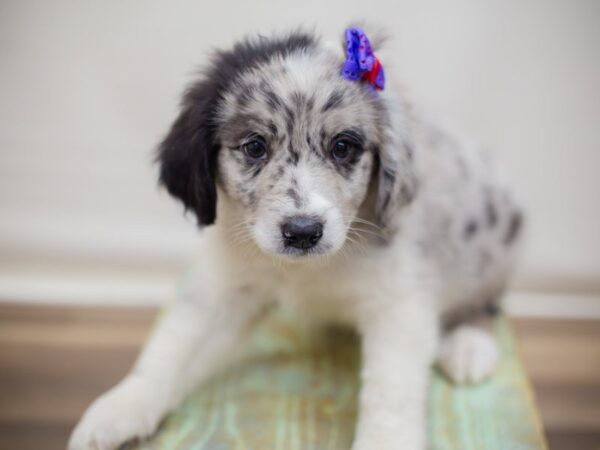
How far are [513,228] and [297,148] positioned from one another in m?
1.27

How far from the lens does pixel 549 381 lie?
10.8 feet

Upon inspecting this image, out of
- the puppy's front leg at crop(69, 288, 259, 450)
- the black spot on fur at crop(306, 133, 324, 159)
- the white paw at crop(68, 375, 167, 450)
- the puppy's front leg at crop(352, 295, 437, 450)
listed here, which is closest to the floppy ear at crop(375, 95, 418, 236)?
the black spot on fur at crop(306, 133, 324, 159)

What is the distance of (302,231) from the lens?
207 cm

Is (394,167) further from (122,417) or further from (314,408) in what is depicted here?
(122,417)

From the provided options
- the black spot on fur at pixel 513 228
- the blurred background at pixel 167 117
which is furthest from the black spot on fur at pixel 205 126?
the blurred background at pixel 167 117

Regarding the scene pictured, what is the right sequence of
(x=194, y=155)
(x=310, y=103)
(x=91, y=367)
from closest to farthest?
(x=310, y=103)
(x=194, y=155)
(x=91, y=367)

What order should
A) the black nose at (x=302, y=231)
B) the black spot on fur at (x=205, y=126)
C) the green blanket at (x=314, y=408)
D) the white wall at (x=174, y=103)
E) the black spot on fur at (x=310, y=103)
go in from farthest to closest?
the white wall at (x=174, y=103) → the green blanket at (x=314, y=408) → the black spot on fur at (x=205, y=126) → the black spot on fur at (x=310, y=103) → the black nose at (x=302, y=231)

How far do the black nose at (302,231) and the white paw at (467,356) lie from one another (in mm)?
1083

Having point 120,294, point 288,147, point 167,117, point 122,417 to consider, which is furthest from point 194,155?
point 120,294

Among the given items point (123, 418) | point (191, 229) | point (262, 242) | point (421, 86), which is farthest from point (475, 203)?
point (191, 229)

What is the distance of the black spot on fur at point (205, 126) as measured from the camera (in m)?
2.28

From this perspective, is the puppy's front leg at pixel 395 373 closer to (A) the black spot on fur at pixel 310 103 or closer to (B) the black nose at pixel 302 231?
(B) the black nose at pixel 302 231

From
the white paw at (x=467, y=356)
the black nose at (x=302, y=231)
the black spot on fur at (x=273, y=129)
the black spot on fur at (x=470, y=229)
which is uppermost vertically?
the black spot on fur at (x=273, y=129)

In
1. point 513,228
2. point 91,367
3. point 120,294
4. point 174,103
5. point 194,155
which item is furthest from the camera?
point 120,294
